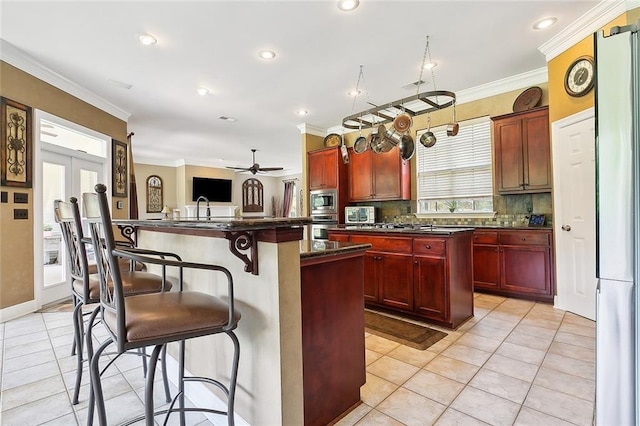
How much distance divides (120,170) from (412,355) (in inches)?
209

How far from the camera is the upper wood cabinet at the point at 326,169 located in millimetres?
5641

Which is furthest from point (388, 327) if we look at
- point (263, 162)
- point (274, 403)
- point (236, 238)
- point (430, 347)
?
point (263, 162)

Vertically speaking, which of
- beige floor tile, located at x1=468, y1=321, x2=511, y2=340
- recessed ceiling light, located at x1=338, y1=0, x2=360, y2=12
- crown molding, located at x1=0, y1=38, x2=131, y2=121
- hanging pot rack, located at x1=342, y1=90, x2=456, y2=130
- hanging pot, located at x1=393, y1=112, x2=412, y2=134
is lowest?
beige floor tile, located at x1=468, y1=321, x2=511, y2=340

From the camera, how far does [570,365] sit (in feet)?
6.82

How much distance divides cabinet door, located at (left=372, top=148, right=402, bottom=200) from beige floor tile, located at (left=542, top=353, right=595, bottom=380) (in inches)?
125

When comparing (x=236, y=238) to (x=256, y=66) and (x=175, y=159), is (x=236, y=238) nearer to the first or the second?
(x=256, y=66)

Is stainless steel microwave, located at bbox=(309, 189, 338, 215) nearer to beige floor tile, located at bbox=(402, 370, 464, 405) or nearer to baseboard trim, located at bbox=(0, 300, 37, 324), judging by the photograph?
beige floor tile, located at bbox=(402, 370, 464, 405)

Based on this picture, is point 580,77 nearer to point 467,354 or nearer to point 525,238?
point 525,238

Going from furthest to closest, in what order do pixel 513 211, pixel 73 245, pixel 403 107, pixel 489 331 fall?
1. pixel 513 211
2. pixel 403 107
3. pixel 489 331
4. pixel 73 245

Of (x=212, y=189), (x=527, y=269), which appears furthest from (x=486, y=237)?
(x=212, y=189)

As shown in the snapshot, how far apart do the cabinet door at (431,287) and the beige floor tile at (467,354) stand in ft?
1.27

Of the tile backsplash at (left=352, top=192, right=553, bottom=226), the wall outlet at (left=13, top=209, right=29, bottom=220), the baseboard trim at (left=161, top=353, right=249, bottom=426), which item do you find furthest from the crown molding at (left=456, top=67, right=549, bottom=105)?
the wall outlet at (left=13, top=209, right=29, bottom=220)

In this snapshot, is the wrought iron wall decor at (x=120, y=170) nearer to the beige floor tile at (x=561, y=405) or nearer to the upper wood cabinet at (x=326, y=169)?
the upper wood cabinet at (x=326, y=169)

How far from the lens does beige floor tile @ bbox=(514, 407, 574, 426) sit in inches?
60.0
